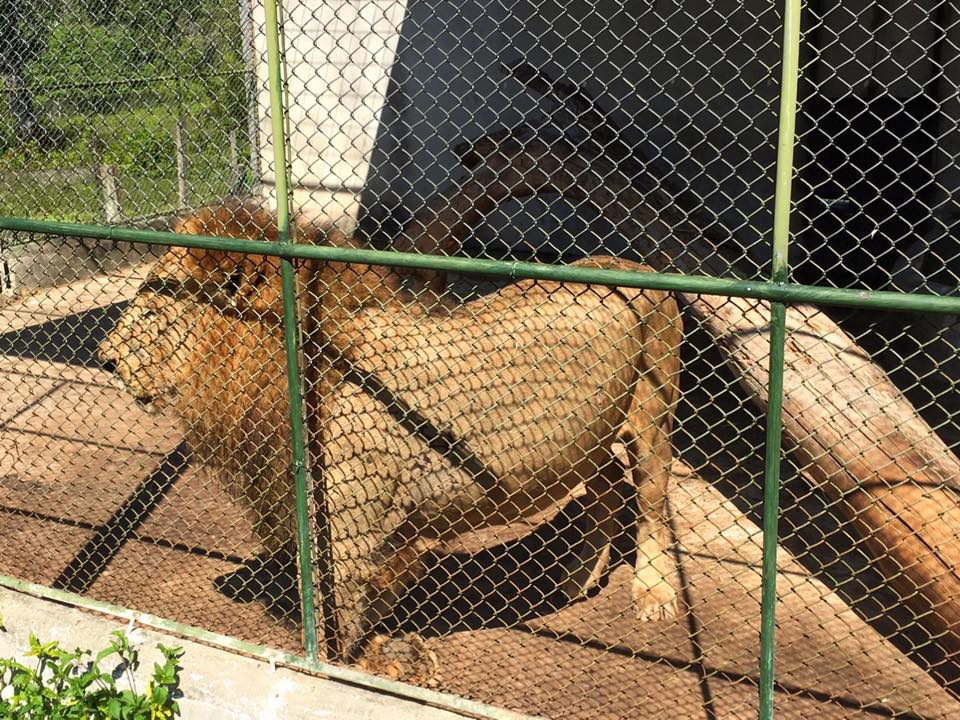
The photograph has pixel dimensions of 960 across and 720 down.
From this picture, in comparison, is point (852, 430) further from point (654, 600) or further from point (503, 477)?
point (503, 477)

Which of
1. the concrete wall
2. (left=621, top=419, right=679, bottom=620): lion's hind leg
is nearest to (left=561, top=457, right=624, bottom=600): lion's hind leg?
(left=621, top=419, right=679, bottom=620): lion's hind leg

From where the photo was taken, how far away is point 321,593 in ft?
11.7

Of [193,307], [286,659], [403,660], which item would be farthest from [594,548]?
[193,307]

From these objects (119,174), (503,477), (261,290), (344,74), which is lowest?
(503,477)

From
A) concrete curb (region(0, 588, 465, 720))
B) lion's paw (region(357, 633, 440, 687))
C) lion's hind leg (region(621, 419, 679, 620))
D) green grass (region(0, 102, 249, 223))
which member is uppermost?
green grass (region(0, 102, 249, 223))

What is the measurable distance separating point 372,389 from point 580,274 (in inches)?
43.7

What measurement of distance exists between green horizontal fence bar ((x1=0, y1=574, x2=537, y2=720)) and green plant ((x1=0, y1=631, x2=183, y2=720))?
11cm

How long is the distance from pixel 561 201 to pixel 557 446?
6.21m

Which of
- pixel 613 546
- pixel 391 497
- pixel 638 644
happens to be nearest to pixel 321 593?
pixel 391 497

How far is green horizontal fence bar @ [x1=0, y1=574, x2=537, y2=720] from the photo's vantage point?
3102mm

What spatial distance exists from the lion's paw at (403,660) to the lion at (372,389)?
7 centimetres

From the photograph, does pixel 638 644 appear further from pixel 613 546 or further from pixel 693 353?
pixel 693 353

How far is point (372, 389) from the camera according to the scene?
3502mm

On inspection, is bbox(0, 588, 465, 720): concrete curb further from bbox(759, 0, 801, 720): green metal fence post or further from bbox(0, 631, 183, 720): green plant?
bbox(759, 0, 801, 720): green metal fence post
